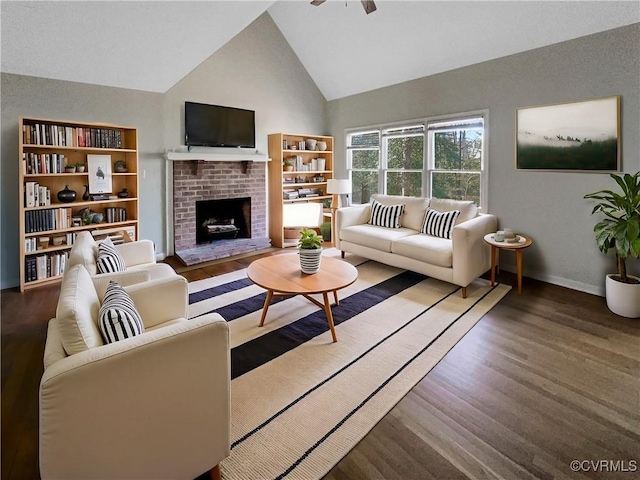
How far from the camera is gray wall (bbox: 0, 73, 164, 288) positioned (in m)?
3.79

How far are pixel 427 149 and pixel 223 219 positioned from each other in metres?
3.39

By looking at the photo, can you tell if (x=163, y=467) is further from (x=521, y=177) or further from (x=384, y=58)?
(x=384, y=58)

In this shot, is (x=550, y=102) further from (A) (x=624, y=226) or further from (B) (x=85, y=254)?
(B) (x=85, y=254)

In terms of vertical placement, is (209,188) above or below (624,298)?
above

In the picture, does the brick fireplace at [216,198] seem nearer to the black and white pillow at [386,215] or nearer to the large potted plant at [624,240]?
the black and white pillow at [386,215]

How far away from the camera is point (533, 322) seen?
3.10 metres

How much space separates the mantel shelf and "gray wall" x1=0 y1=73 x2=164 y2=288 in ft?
0.91

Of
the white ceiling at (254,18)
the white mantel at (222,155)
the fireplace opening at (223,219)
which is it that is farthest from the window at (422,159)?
the fireplace opening at (223,219)

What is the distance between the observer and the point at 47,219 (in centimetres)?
397

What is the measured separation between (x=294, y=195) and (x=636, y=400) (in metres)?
5.07

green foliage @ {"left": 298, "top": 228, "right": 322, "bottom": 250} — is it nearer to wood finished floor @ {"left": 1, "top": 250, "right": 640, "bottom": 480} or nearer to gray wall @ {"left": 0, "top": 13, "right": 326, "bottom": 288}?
wood finished floor @ {"left": 1, "top": 250, "right": 640, "bottom": 480}

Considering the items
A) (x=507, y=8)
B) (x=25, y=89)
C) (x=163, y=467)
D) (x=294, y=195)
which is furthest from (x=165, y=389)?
(x=294, y=195)

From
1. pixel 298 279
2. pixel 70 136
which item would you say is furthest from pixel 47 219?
pixel 298 279

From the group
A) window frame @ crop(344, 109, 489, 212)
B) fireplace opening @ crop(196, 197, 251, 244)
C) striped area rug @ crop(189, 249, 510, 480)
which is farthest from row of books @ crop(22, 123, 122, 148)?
window frame @ crop(344, 109, 489, 212)
